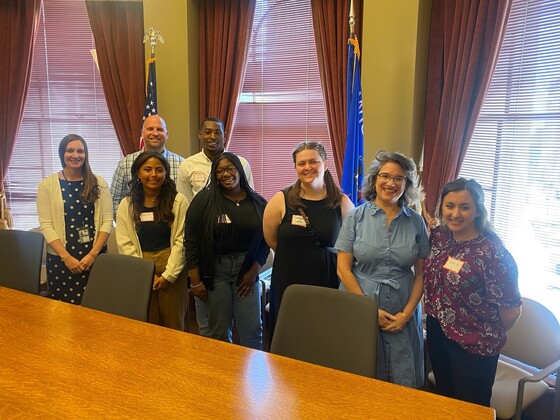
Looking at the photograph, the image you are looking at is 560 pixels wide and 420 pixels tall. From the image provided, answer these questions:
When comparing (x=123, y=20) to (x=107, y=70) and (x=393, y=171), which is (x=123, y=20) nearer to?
(x=107, y=70)

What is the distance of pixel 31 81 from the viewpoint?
15.7 feet

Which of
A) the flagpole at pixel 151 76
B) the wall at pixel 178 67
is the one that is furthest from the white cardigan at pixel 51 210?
the wall at pixel 178 67

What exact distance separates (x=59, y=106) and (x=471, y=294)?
15.0 ft

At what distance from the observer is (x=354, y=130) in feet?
10.6

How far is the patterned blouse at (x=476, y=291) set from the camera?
1854mm

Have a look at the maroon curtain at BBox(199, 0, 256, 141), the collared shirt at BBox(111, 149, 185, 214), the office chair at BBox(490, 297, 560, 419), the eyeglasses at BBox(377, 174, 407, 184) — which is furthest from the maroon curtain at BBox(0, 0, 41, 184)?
the office chair at BBox(490, 297, 560, 419)

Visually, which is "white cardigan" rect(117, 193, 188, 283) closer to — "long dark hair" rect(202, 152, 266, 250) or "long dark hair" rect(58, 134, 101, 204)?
"long dark hair" rect(202, 152, 266, 250)

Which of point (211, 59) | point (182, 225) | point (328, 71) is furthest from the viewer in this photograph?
point (211, 59)

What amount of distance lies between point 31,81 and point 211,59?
2.13m

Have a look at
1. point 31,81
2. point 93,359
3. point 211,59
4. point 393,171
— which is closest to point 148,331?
point 93,359

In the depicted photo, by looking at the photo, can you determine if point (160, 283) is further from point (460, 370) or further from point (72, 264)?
point (460, 370)

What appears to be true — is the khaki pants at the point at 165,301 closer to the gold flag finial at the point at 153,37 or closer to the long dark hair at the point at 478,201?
the long dark hair at the point at 478,201

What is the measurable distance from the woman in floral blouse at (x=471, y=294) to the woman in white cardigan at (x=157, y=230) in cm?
145

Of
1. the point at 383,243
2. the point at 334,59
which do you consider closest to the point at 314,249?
the point at 383,243
